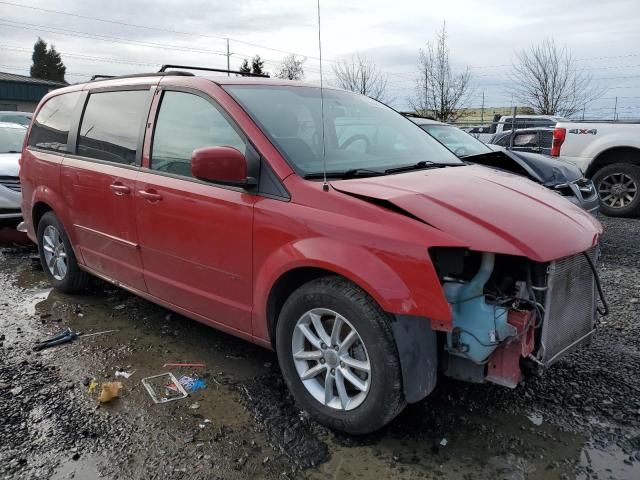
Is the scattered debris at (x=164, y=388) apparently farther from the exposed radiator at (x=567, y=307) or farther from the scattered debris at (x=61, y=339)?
the exposed radiator at (x=567, y=307)

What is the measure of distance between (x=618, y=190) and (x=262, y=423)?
7935 mm

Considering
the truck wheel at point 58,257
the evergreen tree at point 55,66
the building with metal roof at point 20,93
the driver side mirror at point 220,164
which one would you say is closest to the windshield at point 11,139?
the truck wheel at point 58,257

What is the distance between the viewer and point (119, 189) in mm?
3791

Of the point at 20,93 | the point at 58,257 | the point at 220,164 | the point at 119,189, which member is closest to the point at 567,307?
the point at 220,164

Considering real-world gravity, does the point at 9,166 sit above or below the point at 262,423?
above

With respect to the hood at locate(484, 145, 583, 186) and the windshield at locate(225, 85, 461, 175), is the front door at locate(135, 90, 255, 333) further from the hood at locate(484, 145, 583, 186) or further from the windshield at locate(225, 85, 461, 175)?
the hood at locate(484, 145, 583, 186)

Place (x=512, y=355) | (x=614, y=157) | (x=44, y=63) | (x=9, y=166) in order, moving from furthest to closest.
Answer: (x=44, y=63) → (x=614, y=157) → (x=9, y=166) → (x=512, y=355)

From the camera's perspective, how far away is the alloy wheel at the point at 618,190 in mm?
8664

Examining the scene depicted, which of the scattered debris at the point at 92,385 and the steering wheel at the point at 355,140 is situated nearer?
the scattered debris at the point at 92,385

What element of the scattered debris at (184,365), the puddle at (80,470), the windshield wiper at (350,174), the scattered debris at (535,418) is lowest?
the puddle at (80,470)

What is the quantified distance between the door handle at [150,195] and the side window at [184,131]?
0.53ft

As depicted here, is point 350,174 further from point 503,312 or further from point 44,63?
point 44,63

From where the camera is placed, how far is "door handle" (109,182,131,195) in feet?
12.2

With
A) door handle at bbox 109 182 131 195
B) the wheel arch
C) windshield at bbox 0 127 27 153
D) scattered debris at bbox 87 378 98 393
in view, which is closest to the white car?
windshield at bbox 0 127 27 153
